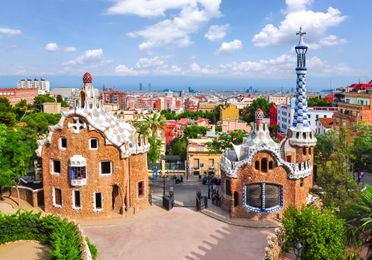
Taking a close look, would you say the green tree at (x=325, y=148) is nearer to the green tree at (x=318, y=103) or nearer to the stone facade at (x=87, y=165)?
the stone facade at (x=87, y=165)

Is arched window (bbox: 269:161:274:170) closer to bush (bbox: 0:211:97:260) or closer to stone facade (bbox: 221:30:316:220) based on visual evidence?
stone facade (bbox: 221:30:316:220)

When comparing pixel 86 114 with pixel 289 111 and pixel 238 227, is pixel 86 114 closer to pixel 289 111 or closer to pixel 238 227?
pixel 238 227

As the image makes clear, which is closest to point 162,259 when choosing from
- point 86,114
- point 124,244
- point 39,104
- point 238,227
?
point 124,244

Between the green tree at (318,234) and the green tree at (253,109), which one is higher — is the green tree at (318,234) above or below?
below

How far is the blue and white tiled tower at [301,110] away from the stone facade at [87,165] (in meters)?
13.8

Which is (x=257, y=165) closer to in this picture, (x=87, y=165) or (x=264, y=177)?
(x=264, y=177)

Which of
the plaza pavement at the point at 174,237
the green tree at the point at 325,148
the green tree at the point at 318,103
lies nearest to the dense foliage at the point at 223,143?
the green tree at the point at 325,148

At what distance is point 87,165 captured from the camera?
1239 inches

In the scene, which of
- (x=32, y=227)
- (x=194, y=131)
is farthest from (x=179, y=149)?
(x=32, y=227)

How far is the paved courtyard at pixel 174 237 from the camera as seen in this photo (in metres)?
24.4

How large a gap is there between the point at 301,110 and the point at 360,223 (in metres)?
15.2

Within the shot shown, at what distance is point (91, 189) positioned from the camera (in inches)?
1248

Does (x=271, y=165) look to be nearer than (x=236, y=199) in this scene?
Yes

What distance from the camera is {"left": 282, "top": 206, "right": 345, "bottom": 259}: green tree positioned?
19562 mm
